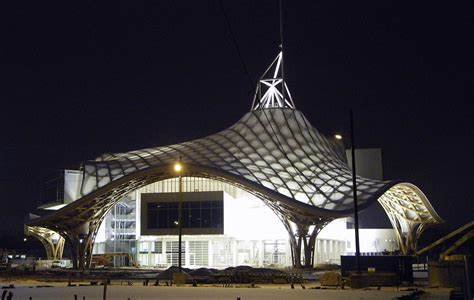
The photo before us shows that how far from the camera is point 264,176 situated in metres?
68.9

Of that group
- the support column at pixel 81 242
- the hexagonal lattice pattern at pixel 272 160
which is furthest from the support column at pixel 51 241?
the support column at pixel 81 242

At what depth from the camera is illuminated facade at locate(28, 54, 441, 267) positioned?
66.8 m

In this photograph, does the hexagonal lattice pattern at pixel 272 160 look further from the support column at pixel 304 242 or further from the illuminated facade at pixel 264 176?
the support column at pixel 304 242

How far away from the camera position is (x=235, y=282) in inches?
1708

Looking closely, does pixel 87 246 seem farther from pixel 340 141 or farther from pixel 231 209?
pixel 340 141

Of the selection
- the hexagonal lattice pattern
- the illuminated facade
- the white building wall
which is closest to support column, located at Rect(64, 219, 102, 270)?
the illuminated facade

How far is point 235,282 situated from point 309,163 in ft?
105

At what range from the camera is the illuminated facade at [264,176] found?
66.8 m

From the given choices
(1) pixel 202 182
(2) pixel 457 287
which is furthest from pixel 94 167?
(2) pixel 457 287

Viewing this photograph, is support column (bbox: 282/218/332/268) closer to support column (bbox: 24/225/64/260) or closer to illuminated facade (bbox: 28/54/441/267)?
illuminated facade (bbox: 28/54/441/267)

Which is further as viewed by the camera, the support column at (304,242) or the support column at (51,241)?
the support column at (51,241)

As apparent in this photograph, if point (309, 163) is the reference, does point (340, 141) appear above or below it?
above

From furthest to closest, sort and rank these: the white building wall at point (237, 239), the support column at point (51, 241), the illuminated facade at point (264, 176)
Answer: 1. the support column at point (51, 241)
2. the white building wall at point (237, 239)
3. the illuminated facade at point (264, 176)

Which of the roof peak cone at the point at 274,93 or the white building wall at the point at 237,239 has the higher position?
the roof peak cone at the point at 274,93
